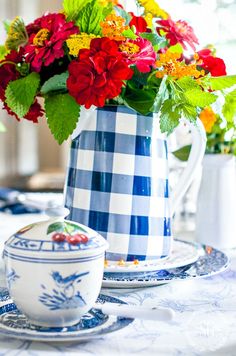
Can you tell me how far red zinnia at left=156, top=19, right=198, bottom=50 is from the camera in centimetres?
104

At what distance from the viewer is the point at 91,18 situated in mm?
947

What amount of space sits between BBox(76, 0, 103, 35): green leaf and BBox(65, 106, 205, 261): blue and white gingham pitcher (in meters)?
0.11

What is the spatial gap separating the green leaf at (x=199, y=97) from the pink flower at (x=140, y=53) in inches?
2.6

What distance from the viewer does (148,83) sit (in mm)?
979

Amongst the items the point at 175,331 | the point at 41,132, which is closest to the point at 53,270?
the point at 175,331

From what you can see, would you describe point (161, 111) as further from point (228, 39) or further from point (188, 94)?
point (228, 39)

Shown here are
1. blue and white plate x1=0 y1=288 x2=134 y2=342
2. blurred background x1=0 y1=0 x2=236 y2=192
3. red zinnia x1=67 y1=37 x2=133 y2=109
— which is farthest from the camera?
blurred background x1=0 y1=0 x2=236 y2=192

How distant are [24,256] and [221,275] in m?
0.44

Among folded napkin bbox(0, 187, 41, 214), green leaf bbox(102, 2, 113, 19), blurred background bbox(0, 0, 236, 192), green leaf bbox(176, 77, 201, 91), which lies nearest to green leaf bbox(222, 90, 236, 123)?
green leaf bbox(176, 77, 201, 91)

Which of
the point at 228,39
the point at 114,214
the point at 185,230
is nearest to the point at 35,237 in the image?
the point at 114,214

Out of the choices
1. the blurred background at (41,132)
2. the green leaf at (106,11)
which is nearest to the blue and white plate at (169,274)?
the green leaf at (106,11)

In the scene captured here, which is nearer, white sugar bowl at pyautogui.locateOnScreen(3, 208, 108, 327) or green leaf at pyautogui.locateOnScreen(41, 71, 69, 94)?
white sugar bowl at pyautogui.locateOnScreen(3, 208, 108, 327)

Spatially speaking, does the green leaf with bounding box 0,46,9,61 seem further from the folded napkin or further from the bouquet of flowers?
the folded napkin

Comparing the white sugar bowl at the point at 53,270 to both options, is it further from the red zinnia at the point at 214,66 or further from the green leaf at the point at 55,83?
the red zinnia at the point at 214,66
